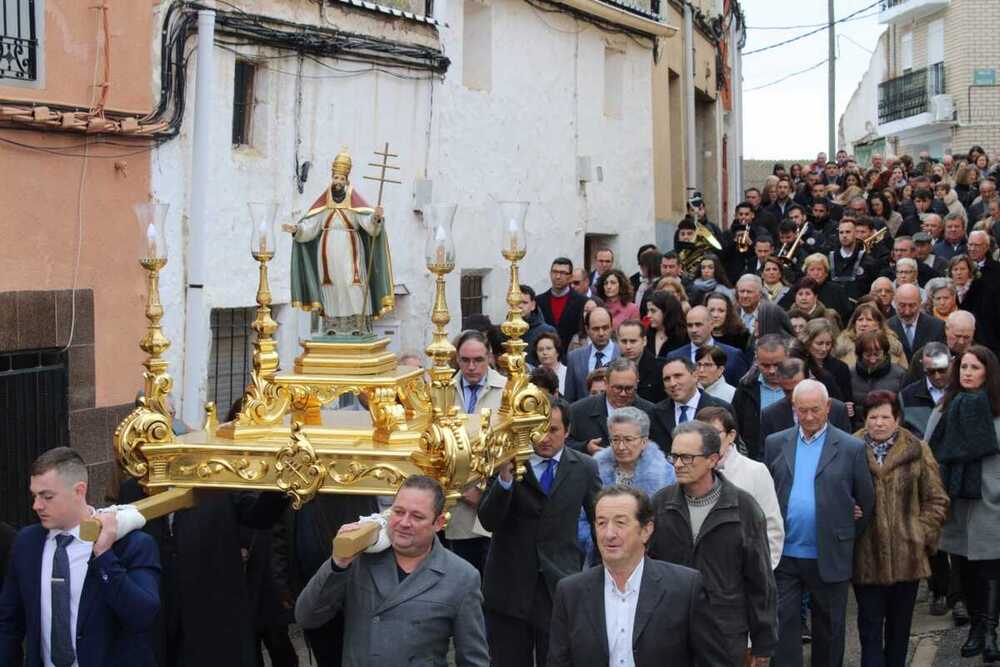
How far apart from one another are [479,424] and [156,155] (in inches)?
215

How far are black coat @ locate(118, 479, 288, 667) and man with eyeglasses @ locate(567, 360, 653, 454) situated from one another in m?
2.81

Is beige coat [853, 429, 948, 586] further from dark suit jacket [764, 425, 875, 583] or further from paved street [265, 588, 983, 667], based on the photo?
paved street [265, 588, 983, 667]

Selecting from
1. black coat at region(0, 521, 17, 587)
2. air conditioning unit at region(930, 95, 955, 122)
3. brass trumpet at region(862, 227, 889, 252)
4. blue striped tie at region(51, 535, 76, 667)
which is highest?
air conditioning unit at region(930, 95, 955, 122)

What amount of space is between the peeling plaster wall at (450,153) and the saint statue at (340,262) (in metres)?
4.79

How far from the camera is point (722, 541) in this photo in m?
6.80

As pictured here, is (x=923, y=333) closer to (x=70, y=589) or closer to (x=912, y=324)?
(x=912, y=324)

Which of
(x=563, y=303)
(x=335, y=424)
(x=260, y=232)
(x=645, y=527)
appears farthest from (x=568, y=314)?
(x=645, y=527)

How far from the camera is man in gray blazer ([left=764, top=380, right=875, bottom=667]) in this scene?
27.1 ft

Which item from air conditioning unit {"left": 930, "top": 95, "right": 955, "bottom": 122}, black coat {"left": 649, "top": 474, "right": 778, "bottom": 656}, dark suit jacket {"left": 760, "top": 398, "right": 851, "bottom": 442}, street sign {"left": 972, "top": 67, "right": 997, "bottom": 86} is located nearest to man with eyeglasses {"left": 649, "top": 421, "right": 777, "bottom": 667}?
black coat {"left": 649, "top": 474, "right": 778, "bottom": 656}

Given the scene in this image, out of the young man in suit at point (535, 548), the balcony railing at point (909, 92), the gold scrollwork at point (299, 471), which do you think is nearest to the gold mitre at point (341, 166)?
the gold scrollwork at point (299, 471)

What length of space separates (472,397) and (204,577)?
3.05 meters

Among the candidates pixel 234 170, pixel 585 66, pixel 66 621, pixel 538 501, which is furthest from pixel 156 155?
pixel 585 66

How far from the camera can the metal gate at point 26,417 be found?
10000 millimetres

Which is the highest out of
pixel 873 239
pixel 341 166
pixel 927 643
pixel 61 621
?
pixel 873 239
